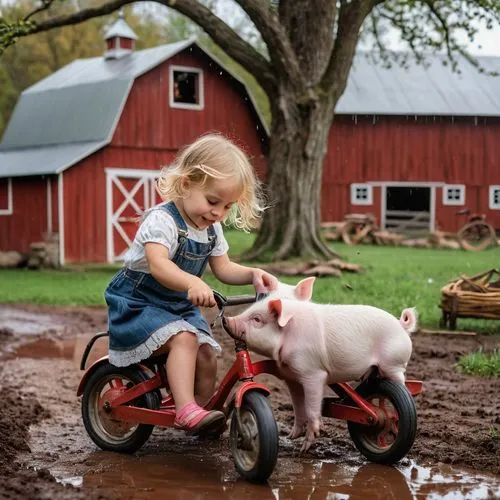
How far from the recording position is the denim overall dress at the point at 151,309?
4141mm

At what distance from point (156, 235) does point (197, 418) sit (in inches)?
31.8

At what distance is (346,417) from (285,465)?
0.34 meters

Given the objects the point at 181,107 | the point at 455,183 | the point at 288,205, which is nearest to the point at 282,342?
the point at 288,205

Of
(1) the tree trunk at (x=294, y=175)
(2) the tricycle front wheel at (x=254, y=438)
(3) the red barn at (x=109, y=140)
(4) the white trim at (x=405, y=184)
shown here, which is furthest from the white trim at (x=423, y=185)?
(2) the tricycle front wheel at (x=254, y=438)

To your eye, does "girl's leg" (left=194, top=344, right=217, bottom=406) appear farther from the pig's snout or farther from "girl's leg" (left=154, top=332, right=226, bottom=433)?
the pig's snout

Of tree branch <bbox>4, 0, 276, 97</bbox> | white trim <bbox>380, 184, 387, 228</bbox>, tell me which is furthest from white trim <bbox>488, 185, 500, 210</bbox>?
tree branch <bbox>4, 0, 276, 97</bbox>

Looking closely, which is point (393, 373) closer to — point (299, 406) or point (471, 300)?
point (299, 406)

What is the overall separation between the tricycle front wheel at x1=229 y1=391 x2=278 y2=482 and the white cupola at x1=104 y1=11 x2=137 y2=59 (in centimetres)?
2196

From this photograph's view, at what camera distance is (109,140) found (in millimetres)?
21328

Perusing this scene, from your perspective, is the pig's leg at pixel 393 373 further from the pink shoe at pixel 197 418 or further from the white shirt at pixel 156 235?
the white shirt at pixel 156 235

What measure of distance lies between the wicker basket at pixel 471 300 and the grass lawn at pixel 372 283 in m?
0.36

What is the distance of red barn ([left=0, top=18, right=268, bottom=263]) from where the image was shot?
21.1 metres

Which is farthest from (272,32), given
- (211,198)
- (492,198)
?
(492,198)

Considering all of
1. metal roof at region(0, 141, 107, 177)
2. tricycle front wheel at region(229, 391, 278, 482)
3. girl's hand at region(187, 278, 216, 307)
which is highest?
metal roof at region(0, 141, 107, 177)
